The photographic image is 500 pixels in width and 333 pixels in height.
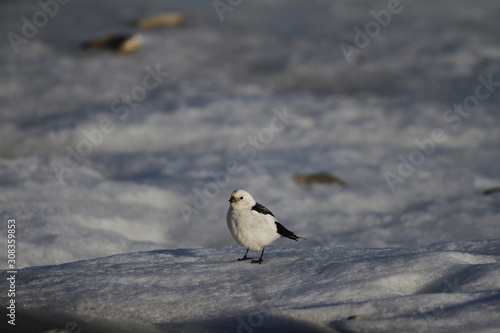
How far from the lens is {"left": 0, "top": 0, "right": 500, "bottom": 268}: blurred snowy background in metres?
7.66

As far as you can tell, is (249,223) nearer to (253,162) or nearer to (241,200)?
(241,200)

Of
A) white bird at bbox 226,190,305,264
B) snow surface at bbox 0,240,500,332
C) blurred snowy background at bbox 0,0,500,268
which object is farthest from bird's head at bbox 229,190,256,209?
blurred snowy background at bbox 0,0,500,268

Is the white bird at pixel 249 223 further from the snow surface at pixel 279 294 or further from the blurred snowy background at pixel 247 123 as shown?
the blurred snowy background at pixel 247 123

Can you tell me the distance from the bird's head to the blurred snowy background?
2.13m

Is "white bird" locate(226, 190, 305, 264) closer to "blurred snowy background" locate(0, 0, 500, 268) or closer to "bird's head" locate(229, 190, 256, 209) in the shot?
"bird's head" locate(229, 190, 256, 209)

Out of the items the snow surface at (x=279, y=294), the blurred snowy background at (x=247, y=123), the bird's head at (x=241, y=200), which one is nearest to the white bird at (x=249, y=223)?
the bird's head at (x=241, y=200)

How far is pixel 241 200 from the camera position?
4.85 meters

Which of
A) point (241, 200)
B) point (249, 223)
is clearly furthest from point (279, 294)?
point (241, 200)

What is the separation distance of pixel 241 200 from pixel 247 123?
238 inches

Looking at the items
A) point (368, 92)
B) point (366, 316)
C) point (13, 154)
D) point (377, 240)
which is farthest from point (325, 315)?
point (368, 92)

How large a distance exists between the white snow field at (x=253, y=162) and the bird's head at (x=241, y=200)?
0.47 metres

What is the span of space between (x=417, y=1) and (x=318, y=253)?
12159 mm

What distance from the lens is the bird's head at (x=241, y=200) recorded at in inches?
189

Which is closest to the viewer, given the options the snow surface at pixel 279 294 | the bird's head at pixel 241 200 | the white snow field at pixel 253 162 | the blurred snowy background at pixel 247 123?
the snow surface at pixel 279 294
